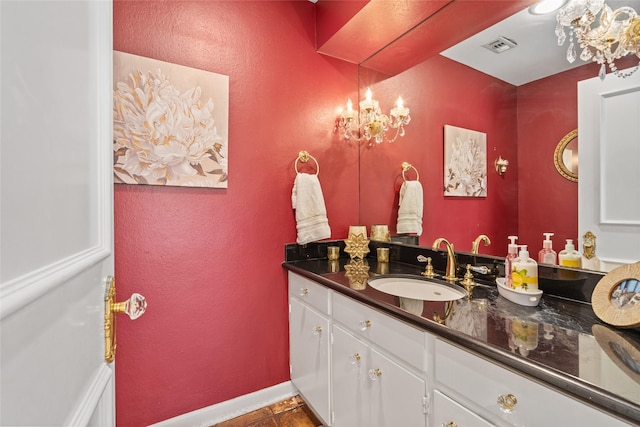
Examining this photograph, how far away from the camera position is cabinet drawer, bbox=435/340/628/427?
58 centimetres

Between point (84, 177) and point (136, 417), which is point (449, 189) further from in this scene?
point (136, 417)

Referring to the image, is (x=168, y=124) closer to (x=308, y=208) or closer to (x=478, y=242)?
(x=308, y=208)

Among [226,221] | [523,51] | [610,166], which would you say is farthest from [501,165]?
[226,221]

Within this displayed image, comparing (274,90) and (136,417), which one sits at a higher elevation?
(274,90)

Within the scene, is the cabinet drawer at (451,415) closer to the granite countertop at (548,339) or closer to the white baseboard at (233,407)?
the granite countertop at (548,339)

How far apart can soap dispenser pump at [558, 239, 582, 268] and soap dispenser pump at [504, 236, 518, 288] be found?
0.48 ft

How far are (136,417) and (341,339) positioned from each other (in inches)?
42.3

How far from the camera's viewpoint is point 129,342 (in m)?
1.37

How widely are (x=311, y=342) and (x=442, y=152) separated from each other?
4.17 ft

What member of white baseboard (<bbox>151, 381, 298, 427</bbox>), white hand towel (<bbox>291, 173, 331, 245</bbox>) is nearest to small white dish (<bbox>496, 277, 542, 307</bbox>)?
white hand towel (<bbox>291, 173, 331, 245</bbox>)

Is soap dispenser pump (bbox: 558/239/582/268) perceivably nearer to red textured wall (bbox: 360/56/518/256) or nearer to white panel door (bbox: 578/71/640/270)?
white panel door (bbox: 578/71/640/270)

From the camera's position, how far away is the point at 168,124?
4.64 feet

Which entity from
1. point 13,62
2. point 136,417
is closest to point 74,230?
point 13,62

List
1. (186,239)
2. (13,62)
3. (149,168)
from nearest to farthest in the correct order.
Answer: (13,62), (149,168), (186,239)
